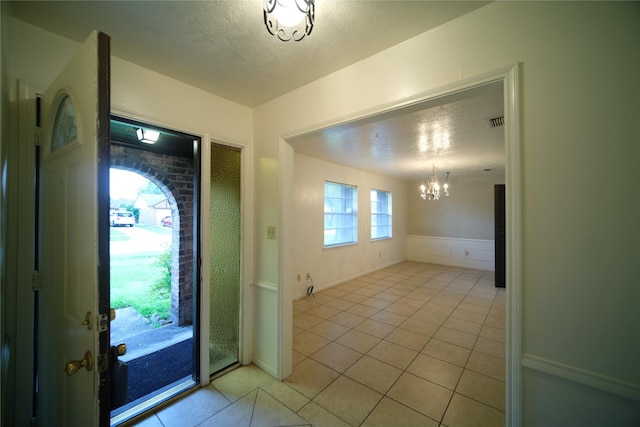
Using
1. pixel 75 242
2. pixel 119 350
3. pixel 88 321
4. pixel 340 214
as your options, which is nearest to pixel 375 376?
pixel 119 350

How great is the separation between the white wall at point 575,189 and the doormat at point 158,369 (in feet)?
8.62

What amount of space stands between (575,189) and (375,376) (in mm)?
2009

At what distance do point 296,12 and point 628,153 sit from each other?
4.60 ft

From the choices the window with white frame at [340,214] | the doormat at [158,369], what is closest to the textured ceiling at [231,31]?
the doormat at [158,369]

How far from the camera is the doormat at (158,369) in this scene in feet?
6.70

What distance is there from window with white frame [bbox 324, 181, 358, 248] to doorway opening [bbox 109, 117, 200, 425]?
2460mm

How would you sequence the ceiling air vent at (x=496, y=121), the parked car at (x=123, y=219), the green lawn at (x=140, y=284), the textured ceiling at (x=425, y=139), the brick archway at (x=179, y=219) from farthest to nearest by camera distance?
the green lawn at (x=140, y=284), the parked car at (x=123, y=219), the brick archway at (x=179, y=219), the ceiling air vent at (x=496, y=121), the textured ceiling at (x=425, y=139)

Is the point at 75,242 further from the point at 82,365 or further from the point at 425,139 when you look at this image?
the point at 425,139

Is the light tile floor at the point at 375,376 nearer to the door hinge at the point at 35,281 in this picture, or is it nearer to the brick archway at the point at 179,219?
the door hinge at the point at 35,281

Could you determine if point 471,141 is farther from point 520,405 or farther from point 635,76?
point 520,405

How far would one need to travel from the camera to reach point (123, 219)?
3.36m

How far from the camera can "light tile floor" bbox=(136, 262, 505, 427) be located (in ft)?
5.51

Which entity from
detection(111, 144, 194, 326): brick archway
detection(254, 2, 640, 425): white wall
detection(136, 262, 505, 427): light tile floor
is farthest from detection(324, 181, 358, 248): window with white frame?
detection(254, 2, 640, 425): white wall

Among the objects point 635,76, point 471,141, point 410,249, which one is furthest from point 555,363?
point 410,249
